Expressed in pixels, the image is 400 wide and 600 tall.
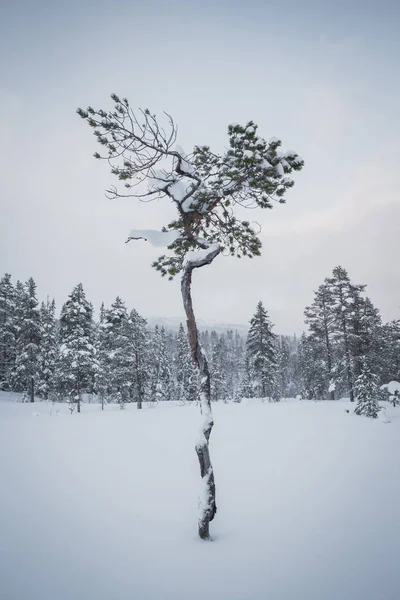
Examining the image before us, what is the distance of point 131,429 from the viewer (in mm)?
15203

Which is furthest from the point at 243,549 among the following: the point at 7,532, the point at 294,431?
the point at 294,431

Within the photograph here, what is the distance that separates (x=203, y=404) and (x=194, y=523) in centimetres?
244

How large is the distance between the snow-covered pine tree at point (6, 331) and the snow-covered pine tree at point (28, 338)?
4.13 meters

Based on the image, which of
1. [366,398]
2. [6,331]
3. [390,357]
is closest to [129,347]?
[6,331]

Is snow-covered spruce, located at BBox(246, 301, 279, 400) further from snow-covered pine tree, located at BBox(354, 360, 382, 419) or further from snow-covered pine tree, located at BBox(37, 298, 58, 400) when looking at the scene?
snow-covered pine tree, located at BBox(37, 298, 58, 400)

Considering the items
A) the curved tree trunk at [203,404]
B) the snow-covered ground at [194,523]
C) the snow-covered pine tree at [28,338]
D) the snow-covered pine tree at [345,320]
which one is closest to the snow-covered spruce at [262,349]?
the snow-covered pine tree at [345,320]

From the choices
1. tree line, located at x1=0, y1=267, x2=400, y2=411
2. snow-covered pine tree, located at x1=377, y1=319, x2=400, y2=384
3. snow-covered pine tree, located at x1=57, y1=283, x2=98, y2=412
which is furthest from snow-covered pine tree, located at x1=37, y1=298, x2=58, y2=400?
snow-covered pine tree, located at x1=377, y1=319, x2=400, y2=384

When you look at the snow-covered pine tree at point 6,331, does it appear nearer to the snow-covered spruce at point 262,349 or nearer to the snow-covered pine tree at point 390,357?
the snow-covered spruce at point 262,349

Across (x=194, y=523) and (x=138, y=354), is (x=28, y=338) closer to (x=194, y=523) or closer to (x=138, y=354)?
(x=138, y=354)

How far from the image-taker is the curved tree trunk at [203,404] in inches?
189

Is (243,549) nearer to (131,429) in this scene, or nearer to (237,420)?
(131,429)

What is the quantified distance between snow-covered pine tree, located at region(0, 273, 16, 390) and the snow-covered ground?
29.5 meters

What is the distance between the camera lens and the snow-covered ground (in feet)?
12.2

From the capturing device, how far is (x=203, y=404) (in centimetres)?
524
